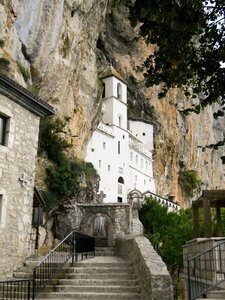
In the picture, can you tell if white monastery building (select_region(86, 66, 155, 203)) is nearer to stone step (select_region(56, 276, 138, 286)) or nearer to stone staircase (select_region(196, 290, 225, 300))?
stone step (select_region(56, 276, 138, 286))

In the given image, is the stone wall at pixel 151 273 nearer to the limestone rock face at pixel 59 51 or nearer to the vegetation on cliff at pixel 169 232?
the limestone rock face at pixel 59 51

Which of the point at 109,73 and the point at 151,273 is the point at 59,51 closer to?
the point at 151,273

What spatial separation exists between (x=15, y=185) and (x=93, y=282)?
3.72 meters

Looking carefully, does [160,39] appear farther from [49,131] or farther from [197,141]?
[197,141]

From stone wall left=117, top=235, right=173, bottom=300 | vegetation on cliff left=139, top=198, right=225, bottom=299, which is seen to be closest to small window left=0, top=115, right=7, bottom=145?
stone wall left=117, top=235, right=173, bottom=300

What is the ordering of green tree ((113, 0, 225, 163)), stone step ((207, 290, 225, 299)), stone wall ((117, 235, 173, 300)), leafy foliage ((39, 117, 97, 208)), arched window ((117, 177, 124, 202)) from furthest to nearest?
arched window ((117, 177, 124, 202)) < leafy foliage ((39, 117, 97, 208)) < stone step ((207, 290, 225, 299)) < stone wall ((117, 235, 173, 300)) < green tree ((113, 0, 225, 163))

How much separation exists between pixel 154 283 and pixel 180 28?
486 cm

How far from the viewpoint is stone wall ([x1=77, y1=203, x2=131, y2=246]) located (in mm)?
21844

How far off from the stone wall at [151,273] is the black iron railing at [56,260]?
6.96 feet

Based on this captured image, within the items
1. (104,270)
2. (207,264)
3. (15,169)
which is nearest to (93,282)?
(104,270)

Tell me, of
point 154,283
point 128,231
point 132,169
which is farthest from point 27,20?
point 132,169

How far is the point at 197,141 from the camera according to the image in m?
59.9

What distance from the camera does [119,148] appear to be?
4341 cm

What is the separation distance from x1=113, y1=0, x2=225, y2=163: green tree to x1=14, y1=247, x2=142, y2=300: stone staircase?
4.23 m
